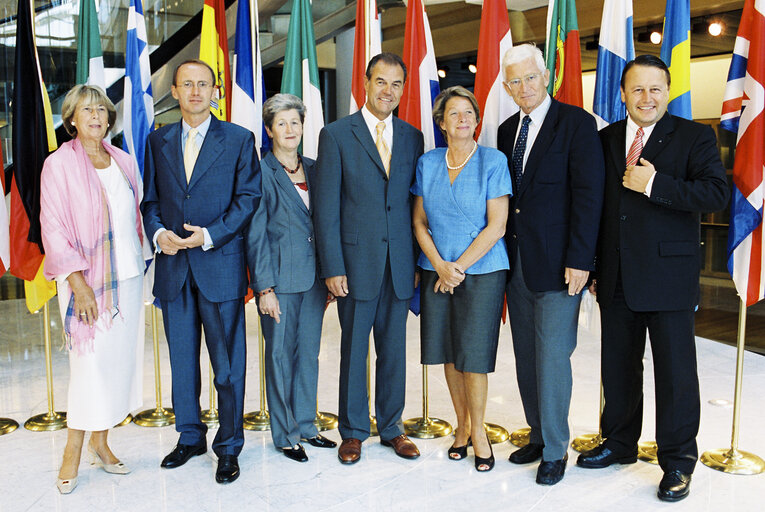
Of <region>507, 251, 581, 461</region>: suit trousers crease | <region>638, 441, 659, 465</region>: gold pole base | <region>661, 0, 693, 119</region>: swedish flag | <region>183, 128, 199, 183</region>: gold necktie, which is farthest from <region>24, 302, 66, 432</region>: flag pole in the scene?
<region>661, 0, 693, 119</region>: swedish flag

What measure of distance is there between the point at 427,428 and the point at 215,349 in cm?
123

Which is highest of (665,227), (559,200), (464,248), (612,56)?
(612,56)

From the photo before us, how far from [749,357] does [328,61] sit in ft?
31.1

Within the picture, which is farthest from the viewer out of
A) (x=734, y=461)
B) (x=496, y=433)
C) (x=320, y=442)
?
(x=496, y=433)

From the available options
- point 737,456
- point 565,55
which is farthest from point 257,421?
point 565,55

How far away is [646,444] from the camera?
3.30 meters

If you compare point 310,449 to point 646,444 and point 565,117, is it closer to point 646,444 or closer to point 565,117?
point 646,444

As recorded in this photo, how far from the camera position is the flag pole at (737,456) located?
3064 mm

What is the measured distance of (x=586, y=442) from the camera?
336cm

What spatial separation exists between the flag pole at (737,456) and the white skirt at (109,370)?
2.65 m

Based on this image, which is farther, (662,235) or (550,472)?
(550,472)

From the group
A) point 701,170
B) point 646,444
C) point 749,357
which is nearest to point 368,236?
point 701,170

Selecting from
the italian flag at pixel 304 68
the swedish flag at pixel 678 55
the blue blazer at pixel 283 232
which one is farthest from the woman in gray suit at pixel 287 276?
the swedish flag at pixel 678 55

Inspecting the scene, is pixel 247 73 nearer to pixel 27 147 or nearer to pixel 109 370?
pixel 27 147
